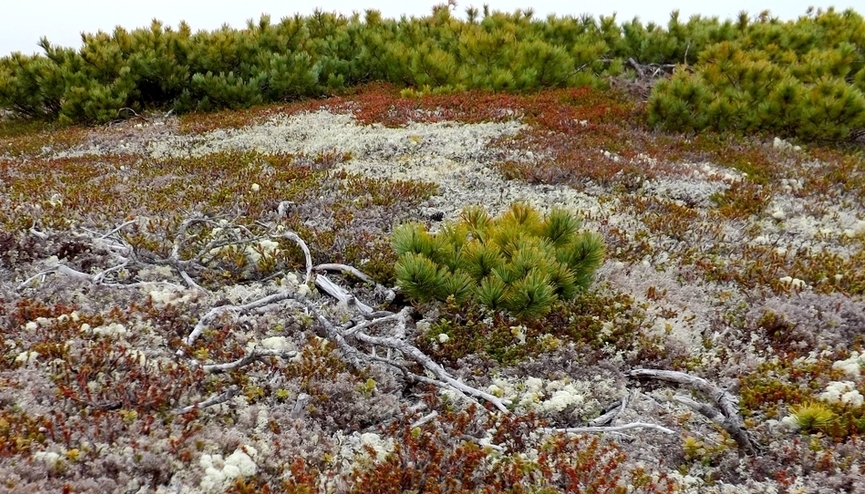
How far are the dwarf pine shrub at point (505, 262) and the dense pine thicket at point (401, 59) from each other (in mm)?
8162

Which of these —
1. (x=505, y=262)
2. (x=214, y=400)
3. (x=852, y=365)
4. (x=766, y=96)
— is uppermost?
(x=766, y=96)

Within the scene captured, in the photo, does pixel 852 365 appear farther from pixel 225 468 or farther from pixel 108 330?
pixel 108 330

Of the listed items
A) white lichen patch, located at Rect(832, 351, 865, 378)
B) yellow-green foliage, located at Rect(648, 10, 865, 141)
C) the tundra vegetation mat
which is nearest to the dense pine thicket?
→ yellow-green foliage, located at Rect(648, 10, 865, 141)

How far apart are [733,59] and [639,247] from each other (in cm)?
821

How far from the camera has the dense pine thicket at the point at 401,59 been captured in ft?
45.2

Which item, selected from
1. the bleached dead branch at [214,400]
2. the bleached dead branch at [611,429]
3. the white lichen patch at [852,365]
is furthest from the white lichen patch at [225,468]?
the white lichen patch at [852,365]

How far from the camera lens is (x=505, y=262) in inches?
174

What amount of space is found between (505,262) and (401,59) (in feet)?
40.6

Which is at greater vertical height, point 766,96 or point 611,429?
point 766,96

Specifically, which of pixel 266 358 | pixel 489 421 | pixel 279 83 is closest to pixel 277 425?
pixel 266 358

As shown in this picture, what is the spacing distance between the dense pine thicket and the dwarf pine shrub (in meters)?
8.16

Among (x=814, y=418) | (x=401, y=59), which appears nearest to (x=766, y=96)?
(x=401, y=59)

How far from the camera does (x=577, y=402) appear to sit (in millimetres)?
3570

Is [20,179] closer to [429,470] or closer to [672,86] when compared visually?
[429,470]
